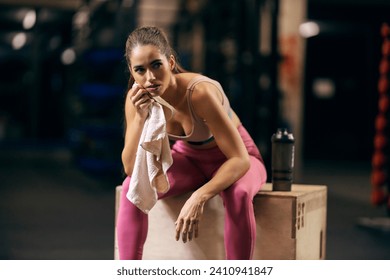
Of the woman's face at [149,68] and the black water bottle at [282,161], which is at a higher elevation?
the woman's face at [149,68]

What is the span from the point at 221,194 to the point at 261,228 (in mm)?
269

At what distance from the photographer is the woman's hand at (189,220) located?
72.1 inches

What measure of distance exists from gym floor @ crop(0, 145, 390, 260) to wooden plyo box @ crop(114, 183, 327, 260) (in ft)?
2.66

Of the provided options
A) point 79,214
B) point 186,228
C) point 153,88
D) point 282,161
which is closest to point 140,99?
point 153,88

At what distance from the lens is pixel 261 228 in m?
2.18

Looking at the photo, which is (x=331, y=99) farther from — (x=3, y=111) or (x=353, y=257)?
(x=353, y=257)

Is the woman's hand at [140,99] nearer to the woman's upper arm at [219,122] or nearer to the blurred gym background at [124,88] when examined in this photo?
the woman's upper arm at [219,122]

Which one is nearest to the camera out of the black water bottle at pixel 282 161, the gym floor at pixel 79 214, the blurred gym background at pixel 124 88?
the black water bottle at pixel 282 161

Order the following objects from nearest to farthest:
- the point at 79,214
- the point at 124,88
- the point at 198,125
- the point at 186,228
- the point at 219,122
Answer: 1. the point at 186,228
2. the point at 219,122
3. the point at 198,125
4. the point at 79,214
5. the point at 124,88

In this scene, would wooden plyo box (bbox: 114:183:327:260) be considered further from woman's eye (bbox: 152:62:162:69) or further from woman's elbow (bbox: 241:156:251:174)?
woman's eye (bbox: 152:62:162:69)

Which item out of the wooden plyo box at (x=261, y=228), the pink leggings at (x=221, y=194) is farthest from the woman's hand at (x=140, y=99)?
the wooden plyo box at (x=261, y=228)

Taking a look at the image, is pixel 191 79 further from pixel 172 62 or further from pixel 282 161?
pixel 282 161

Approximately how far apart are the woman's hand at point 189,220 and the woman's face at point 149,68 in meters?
0.34

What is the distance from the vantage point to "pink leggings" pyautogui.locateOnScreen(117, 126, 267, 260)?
192cm
